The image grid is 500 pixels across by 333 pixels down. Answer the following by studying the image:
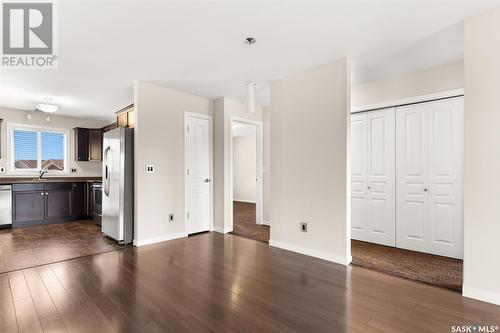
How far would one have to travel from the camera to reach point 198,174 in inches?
191

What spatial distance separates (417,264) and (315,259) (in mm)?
1195

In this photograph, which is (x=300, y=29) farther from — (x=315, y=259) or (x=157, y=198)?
(x=157, y=198)

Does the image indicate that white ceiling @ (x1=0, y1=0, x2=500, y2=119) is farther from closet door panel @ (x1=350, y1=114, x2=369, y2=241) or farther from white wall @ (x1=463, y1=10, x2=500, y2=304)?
closet door panel @ (x1=350, y1=114, x2=369, y2=241)

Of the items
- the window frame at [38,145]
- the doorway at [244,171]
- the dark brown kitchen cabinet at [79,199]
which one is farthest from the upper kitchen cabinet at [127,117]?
the doorway at [244,171]

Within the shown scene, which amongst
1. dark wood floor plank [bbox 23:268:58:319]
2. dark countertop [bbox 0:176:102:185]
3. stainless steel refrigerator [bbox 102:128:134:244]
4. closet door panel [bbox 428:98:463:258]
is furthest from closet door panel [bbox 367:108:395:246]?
dark countertop [bbox 0:176:102:185]

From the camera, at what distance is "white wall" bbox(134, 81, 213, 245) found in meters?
4.07

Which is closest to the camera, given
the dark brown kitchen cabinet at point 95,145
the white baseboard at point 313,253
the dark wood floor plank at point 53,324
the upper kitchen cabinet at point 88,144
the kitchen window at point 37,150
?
the dark wood floor plank at point 53,324

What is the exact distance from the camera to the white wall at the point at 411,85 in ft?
11.2

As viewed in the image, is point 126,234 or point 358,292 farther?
point 126,234

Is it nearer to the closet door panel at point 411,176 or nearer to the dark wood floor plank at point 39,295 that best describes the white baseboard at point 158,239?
the dark wood floor plank at point 39,295

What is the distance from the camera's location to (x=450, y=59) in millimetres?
3322

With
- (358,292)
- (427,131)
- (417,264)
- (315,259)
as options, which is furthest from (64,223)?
(427,131)

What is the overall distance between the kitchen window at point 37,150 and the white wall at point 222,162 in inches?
167

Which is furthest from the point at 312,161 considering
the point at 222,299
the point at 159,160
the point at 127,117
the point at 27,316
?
the point at 127,117
